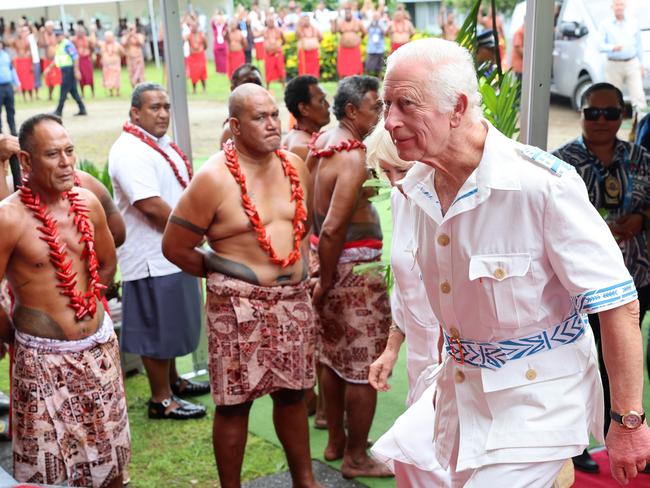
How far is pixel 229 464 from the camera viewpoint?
389cm

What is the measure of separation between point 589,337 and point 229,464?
2.00m

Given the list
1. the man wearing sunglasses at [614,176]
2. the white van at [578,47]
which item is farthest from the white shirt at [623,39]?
the man wearing sunglasses at [614,176]

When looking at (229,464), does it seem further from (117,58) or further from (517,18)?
(117,58)

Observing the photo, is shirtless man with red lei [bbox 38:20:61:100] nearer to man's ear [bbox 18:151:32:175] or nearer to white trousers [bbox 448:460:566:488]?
man's ear [bbox 18:151:32:175]

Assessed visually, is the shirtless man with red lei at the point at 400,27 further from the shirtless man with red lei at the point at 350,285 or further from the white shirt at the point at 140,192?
the shirtless man with red lei at the point at 350,285

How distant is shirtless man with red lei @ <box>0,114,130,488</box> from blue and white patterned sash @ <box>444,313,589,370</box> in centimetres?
173

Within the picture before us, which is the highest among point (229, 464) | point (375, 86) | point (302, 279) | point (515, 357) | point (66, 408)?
point (375, 86)

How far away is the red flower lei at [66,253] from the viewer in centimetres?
342

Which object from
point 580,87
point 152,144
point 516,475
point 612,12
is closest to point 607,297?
point 516,475

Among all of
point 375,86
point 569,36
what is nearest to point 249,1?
point 569,36

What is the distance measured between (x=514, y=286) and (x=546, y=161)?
35 centimetres

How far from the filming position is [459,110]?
7.61 ft

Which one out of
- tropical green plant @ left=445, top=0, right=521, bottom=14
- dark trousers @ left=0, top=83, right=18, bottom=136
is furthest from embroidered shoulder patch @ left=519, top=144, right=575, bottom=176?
tropical green plant @ left=445, top=0, right=521, bottom=14

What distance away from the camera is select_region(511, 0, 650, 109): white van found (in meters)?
12.8
